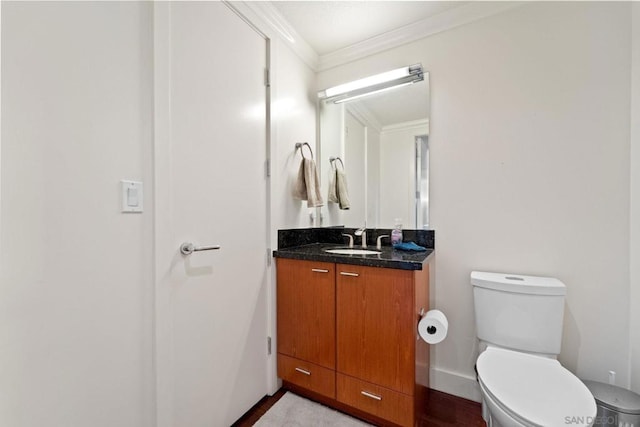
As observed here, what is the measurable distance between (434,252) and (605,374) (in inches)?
38.7

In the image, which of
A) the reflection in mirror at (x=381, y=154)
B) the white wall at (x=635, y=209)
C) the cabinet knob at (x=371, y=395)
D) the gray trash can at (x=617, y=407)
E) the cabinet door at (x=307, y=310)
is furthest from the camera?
the reflection in mirror at (x=381, y=154)

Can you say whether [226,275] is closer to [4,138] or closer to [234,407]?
[234,407]

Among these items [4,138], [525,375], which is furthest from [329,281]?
[4,138]

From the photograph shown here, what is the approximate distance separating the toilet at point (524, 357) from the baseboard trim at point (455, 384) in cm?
21

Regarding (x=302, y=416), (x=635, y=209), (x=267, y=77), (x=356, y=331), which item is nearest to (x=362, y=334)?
(x=356, y=331)

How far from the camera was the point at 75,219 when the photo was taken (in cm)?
85

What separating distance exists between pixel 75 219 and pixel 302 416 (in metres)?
1.45

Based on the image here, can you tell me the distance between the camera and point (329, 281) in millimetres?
1496

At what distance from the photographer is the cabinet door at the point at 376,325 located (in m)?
1.29

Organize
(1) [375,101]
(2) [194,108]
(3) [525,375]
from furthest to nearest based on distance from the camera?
(1) [375,101], (2) [194,108], (3) [525,375]

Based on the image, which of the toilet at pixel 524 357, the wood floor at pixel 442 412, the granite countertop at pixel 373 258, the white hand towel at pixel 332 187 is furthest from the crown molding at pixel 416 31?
the wood floor at pixel 442 412

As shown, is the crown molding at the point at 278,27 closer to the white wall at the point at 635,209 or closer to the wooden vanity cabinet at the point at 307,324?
the wooden vanity cabinet at the point at 307,324

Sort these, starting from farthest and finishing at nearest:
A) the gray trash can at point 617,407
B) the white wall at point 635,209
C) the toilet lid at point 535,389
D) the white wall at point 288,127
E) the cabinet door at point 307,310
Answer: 1. the white wall at point 288,127
2. the cabinet door at point 307,310
3. the white wall at point 635,209
4. the gray trash can at point 617,407
5. the toilet lid at point 535,389

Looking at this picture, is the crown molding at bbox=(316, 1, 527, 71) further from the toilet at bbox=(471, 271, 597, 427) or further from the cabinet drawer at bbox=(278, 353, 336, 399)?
the cabinet drawer at bbox=(278, 353, 336, 399)
